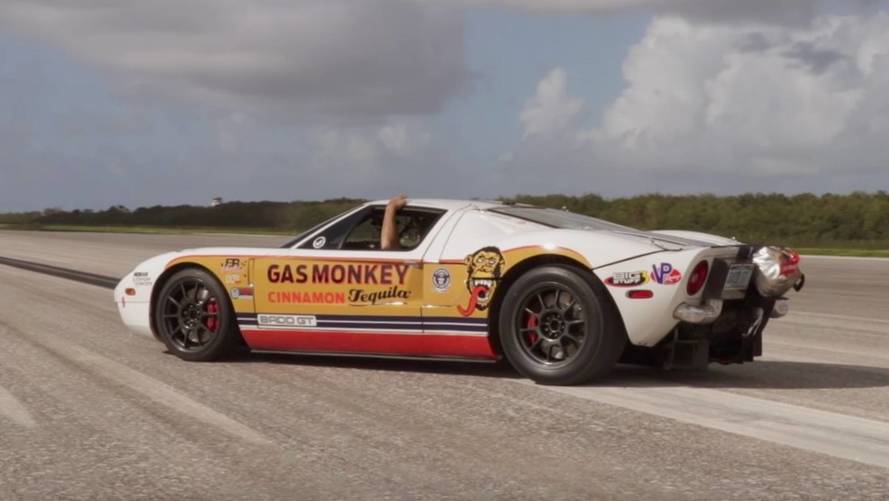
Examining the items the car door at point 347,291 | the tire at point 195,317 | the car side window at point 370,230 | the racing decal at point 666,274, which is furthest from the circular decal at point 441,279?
the tire at point 195,317

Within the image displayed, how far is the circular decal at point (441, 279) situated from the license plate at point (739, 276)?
1.80 meters

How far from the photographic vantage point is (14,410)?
6.71 metres

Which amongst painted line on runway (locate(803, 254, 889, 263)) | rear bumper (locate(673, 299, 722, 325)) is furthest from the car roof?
painted line on runway (locate(803, 254, 889, 263))

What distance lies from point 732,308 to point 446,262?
188 cm

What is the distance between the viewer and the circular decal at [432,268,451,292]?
794cm

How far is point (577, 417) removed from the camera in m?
6.48

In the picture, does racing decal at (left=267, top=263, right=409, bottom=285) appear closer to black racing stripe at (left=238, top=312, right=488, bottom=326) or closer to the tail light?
black racing stripe at (left=238, top=312, right=488, bottom=326)

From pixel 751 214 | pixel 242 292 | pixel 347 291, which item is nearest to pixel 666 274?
pixel 347 291

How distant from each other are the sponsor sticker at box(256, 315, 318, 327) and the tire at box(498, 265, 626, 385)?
1.49 m

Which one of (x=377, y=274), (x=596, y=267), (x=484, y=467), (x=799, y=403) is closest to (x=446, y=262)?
(x=377, y=274)

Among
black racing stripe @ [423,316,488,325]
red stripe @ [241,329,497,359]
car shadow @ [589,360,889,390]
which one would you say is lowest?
car shadow @ [589,360,889,390]

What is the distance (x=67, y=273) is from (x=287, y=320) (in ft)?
45.0

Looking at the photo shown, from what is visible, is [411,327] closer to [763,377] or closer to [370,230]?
[370,230]

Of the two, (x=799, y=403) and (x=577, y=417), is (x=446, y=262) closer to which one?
(x=577, y=417)
